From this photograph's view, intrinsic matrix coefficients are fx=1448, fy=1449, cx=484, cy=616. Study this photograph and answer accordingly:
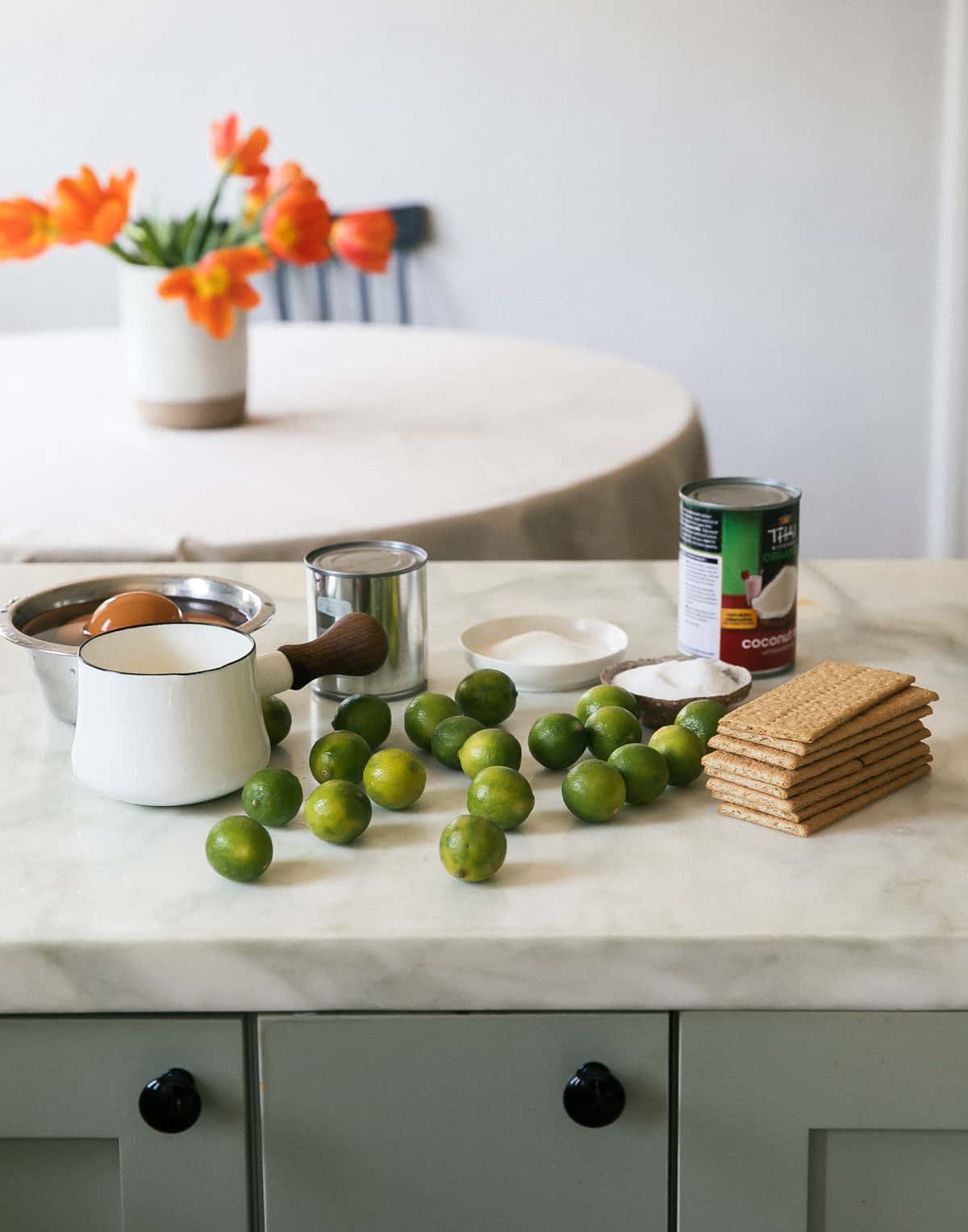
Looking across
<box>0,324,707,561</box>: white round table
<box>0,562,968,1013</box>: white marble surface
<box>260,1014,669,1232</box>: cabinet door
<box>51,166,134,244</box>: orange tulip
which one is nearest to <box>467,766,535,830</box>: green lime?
<box>0,562,968,1013</box>: white marble surface

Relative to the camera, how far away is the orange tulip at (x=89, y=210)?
71.8 inches

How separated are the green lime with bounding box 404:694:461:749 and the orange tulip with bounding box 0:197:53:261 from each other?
3.83ft

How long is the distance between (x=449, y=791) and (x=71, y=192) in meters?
1.25

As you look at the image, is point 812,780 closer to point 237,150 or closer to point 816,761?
point 816,761

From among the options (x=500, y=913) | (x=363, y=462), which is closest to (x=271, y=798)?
(x=500, y=913)

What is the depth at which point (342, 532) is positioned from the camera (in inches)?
62.6

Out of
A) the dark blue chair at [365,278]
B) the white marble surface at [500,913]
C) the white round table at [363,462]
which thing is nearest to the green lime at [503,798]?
the white marble surface at [500,913]

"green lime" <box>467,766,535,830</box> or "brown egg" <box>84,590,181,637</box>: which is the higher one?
"brown egg" <box>84,590,181,637</box>

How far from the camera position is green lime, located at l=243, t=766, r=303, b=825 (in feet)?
2.64

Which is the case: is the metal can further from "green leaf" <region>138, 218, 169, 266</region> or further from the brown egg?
"green leaf" <region>138, 218, 169, 266</region>

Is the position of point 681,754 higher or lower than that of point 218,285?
lower

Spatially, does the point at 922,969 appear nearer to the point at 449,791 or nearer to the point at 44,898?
the point at 449,791

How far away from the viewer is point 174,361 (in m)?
2.01

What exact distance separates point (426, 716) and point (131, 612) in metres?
0.20
